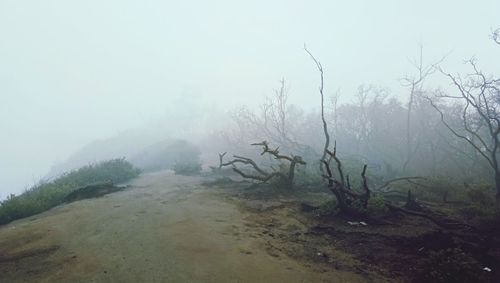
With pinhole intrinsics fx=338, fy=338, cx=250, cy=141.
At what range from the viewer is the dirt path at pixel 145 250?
192 inches

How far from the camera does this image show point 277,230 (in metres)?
7.39

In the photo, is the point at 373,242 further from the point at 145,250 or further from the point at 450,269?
the point at 145,250

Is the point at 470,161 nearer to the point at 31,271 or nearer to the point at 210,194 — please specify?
the point at 210,194

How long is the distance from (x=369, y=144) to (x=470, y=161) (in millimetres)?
9489

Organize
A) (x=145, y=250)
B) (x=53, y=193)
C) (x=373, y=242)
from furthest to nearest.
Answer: (x=53, y=193) → (x=373, y=242) → (x=145, y=250)

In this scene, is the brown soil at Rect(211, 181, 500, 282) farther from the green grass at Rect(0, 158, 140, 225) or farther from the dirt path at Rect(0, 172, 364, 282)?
the green grass at Rect(0, 158, 140, 225)

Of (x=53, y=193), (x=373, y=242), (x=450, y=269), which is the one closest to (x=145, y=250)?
(x=373, y=242)

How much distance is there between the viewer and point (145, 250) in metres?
5.88

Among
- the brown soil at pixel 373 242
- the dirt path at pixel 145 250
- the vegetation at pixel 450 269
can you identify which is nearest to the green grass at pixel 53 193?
the dirt path at pixel 145 250

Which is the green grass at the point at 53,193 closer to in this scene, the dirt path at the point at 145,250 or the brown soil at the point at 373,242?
the dirt path at the point at 145,250

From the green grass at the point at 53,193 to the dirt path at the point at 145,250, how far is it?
5.14ft

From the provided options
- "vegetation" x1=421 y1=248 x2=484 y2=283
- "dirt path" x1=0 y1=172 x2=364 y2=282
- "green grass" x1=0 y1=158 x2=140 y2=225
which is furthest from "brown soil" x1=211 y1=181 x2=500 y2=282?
"green grass" x1=0 y1=158 x2=140 y2=225

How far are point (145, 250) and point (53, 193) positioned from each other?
27.7ft

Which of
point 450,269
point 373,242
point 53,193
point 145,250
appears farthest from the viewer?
point 53,193
